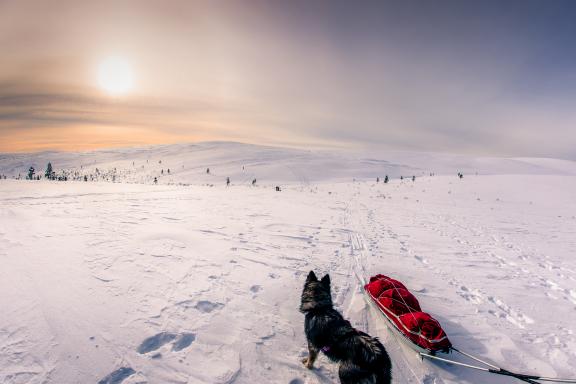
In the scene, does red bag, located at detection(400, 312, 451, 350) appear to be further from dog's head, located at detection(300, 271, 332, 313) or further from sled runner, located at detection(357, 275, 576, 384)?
dog's head, located at detection(300, 271, 332, 313)

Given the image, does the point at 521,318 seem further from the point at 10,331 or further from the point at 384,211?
the point at 384,211

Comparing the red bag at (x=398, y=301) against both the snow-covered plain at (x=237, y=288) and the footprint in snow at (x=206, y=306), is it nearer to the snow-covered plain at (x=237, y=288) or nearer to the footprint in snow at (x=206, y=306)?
the snow-covered plain at (x=237, y=288)

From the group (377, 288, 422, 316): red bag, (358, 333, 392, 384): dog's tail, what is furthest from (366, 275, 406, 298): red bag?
(358, 333, 392, 384): dog's tail

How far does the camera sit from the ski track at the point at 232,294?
406 cm

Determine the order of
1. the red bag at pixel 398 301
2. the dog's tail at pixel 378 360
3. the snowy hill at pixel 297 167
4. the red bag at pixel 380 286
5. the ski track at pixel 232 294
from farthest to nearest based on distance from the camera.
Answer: the snowy hill at pixel 297 167 → the red bag at pixel 380 286 → the red bag at pixel 398 301 → the ski track at pixel 232 294 → the dog's tail at pixel 378 360

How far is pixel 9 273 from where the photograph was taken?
20.0 ft

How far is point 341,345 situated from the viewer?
12.2 feet

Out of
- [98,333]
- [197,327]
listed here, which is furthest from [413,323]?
[98,333]

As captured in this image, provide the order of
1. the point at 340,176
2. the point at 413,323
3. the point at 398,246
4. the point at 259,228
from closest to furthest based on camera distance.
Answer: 1. the point at 413,323
2. the point at 398,246
3. the point at 259,228
4. the point at 340,176

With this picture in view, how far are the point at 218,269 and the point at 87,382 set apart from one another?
3.87 m

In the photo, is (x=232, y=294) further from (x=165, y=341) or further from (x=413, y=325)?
(x=413, y=325)

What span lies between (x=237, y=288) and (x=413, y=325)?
3.68 metres

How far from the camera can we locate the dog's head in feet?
14.6

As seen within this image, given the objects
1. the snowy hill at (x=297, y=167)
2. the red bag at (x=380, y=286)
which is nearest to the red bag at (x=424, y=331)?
the red bag at (x=380, y=286)
